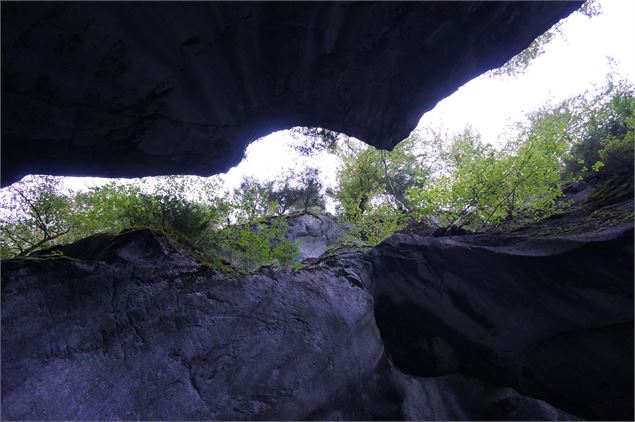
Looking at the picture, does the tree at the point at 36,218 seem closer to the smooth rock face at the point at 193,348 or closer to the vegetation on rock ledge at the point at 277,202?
the vegetation on rock ledge at the point at 277,202

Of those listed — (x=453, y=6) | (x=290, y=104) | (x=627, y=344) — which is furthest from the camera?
(x=290, y=104)

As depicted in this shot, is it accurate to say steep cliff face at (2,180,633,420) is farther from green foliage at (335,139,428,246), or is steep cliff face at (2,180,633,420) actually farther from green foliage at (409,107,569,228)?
green foliage at (335,139,428,246)

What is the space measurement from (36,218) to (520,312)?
1160cm

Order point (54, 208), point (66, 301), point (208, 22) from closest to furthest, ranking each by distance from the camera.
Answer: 1. point (208, 22)
2. point (66, 301)
3. point (54, 208)

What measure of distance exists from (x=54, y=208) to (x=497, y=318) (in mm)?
10919

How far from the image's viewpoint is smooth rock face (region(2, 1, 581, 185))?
3.96 meters

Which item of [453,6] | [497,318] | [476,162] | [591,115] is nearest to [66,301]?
[453,6]

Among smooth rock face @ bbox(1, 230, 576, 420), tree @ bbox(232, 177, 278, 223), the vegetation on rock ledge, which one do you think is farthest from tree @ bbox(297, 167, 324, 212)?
smooth rock face @ bbox(1, 230, 576, 420)

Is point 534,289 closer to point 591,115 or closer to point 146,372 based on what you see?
point 146,372

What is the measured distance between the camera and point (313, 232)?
1994 centimetres

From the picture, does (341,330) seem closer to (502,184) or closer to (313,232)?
(502,184)

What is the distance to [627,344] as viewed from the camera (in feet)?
19.8

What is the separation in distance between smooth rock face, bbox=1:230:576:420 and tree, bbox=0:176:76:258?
3.03 m

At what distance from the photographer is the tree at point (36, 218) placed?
26.8 ft
